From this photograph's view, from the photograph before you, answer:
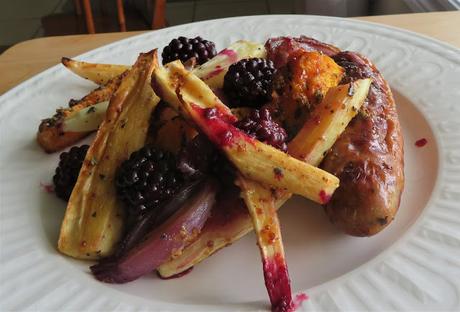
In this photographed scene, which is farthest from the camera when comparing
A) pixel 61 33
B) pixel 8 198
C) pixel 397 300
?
pixel 61 33

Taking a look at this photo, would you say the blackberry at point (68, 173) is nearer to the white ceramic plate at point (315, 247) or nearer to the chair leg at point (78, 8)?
the white ceramic plate at point (315, 247)

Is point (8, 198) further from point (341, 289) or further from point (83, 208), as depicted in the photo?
point (341, 289)

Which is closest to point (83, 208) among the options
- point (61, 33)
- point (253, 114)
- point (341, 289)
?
point (253, 114)

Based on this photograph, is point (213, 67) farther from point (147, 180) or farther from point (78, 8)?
point (78, 8)

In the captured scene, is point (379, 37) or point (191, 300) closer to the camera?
point (191, 300)

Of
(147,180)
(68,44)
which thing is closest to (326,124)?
(147,180)

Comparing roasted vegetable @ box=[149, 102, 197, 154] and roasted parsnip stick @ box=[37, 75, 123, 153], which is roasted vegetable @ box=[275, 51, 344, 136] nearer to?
roasted vegetable @ box=[149, 102, 197, 154]
